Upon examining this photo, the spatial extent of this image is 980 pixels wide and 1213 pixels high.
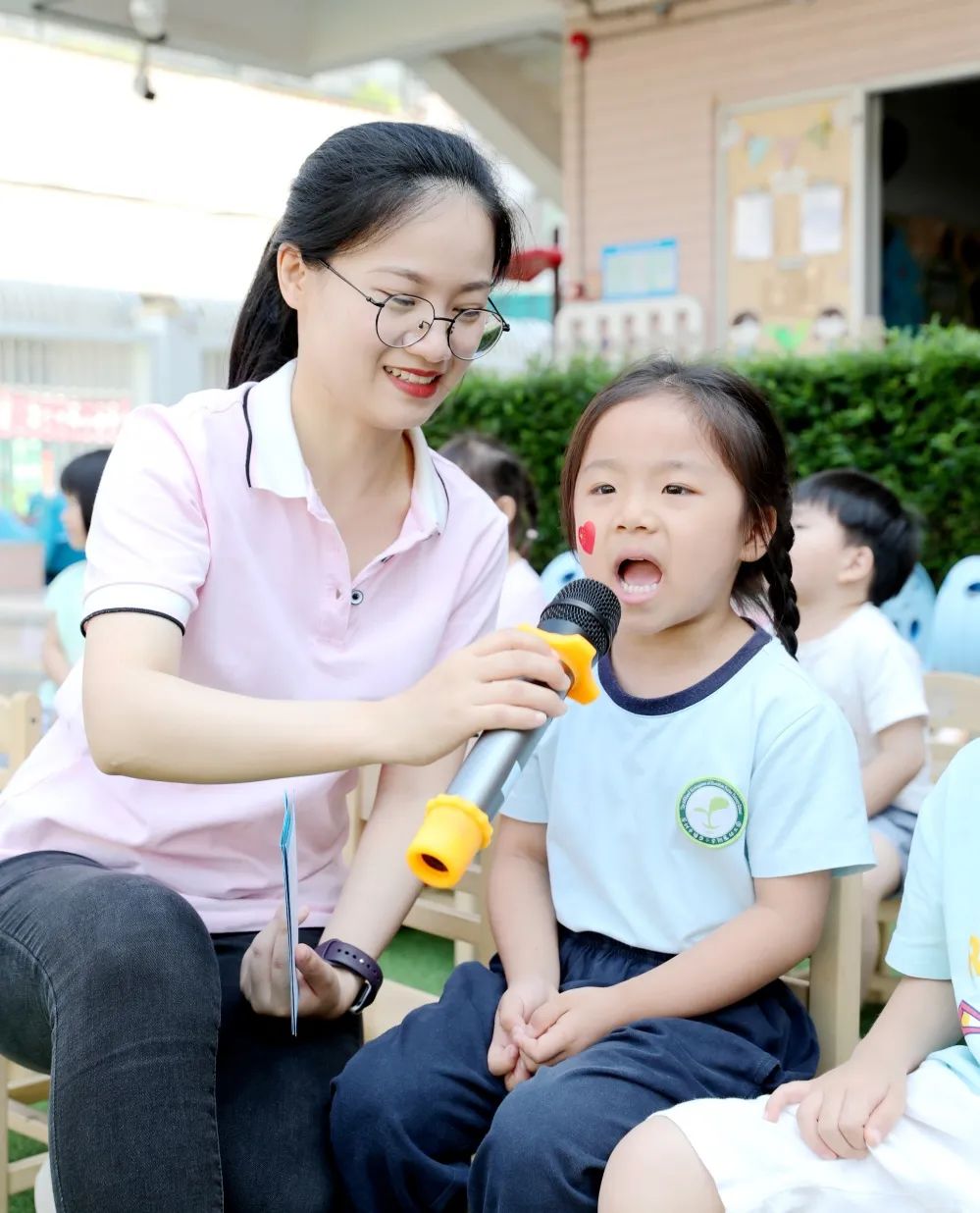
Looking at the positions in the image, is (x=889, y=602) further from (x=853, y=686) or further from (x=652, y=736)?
(x=652, y=736)

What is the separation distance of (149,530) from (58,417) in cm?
1086

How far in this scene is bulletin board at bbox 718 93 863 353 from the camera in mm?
8648

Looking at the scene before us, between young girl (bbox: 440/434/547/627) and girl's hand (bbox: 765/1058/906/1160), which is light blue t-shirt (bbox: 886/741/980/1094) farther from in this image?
young girl (bbox: 440/434/547/627)

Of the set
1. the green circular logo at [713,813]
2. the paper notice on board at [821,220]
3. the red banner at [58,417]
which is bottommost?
the green circular logo at [713,813]

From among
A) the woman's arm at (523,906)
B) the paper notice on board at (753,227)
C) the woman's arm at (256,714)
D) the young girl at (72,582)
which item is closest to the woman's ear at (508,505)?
the young girl at (72,582)

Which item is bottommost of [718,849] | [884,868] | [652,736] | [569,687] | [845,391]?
[884,868]

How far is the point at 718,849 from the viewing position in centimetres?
169

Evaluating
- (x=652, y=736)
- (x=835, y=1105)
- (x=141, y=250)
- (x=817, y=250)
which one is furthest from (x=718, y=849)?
(x=141, y=250)

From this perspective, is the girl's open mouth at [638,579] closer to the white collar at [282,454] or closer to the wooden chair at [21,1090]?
the white collar at [282,454]

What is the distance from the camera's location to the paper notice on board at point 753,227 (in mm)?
8953

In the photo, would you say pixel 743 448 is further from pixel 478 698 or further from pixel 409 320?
pixel 478 698

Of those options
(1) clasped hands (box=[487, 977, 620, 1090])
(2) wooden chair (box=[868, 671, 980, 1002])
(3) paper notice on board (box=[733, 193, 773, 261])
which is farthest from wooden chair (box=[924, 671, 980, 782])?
(3) paper notice on board (box=[733, 193, 773, 261])

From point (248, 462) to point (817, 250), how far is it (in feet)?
24.8

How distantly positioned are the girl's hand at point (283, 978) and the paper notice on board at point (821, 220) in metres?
7.73
